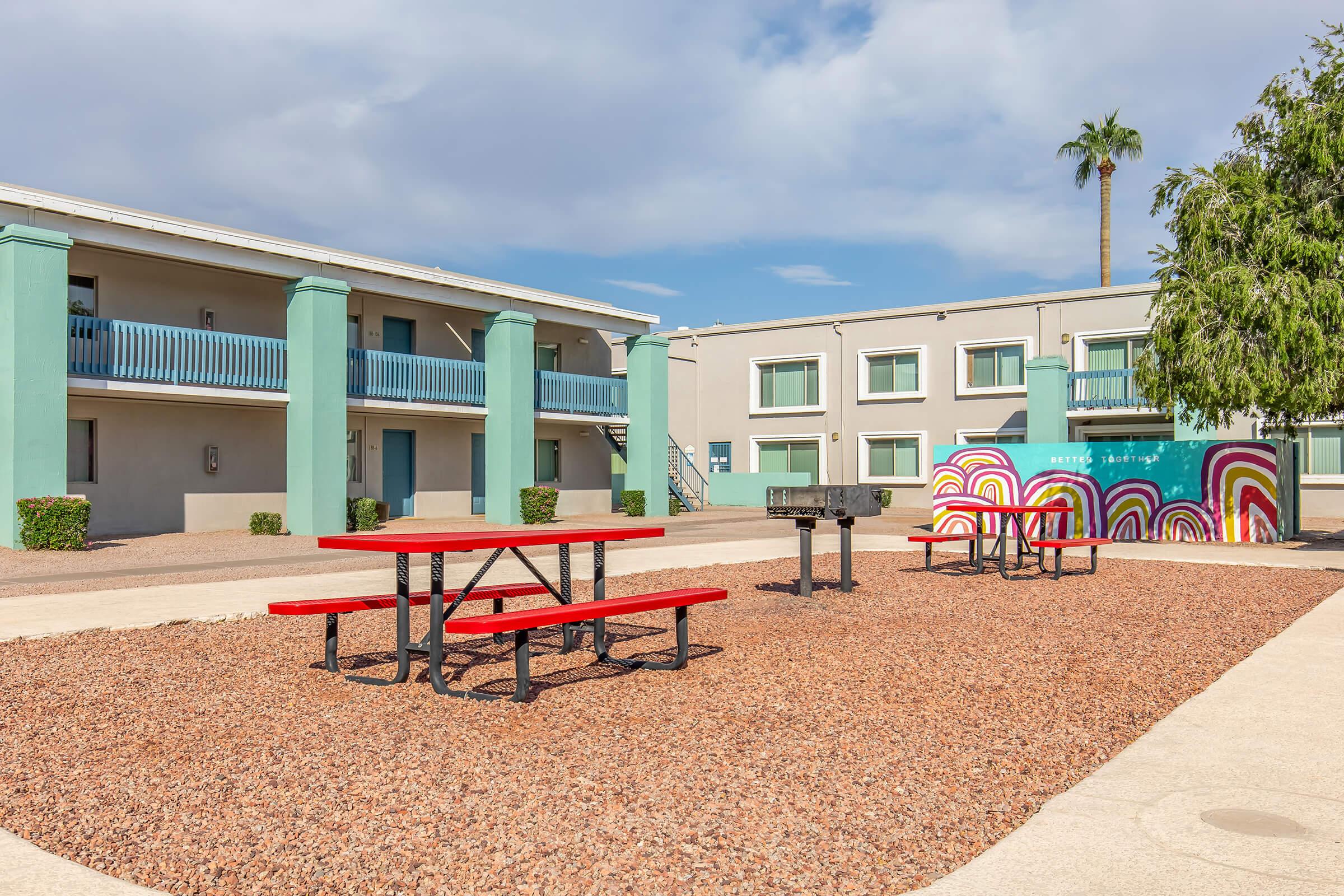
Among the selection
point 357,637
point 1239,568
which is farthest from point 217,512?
point 1239,568

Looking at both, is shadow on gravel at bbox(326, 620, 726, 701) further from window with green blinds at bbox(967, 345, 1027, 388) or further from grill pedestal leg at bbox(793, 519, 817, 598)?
window with green blinds at bbox(967, 345, 1027, 388)

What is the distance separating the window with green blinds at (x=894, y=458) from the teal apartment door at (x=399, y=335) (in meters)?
15.9

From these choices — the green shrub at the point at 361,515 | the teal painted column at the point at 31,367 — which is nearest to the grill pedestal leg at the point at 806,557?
the teal painted column at the point at 31,367

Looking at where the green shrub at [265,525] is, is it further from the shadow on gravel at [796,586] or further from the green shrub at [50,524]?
the shadow on gravel at [796,586]

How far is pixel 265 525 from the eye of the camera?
2050 cm

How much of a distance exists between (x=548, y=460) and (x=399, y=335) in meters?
5.91

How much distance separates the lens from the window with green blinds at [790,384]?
1379 inches

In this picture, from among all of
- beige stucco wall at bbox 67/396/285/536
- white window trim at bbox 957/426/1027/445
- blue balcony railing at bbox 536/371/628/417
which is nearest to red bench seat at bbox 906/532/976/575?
blue balcony railing at bbox 536/371/628/417

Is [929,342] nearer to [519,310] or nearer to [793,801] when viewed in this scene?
[519,310]

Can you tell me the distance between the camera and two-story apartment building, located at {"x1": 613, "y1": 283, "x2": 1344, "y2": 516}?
2884 centimetres

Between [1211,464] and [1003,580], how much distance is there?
8.47 meters

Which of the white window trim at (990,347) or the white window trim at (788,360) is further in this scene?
the white window trim at (788,360)

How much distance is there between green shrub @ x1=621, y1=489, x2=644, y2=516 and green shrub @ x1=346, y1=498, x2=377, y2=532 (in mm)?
7621

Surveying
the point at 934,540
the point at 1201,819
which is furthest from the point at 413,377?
the point at 1201,819
